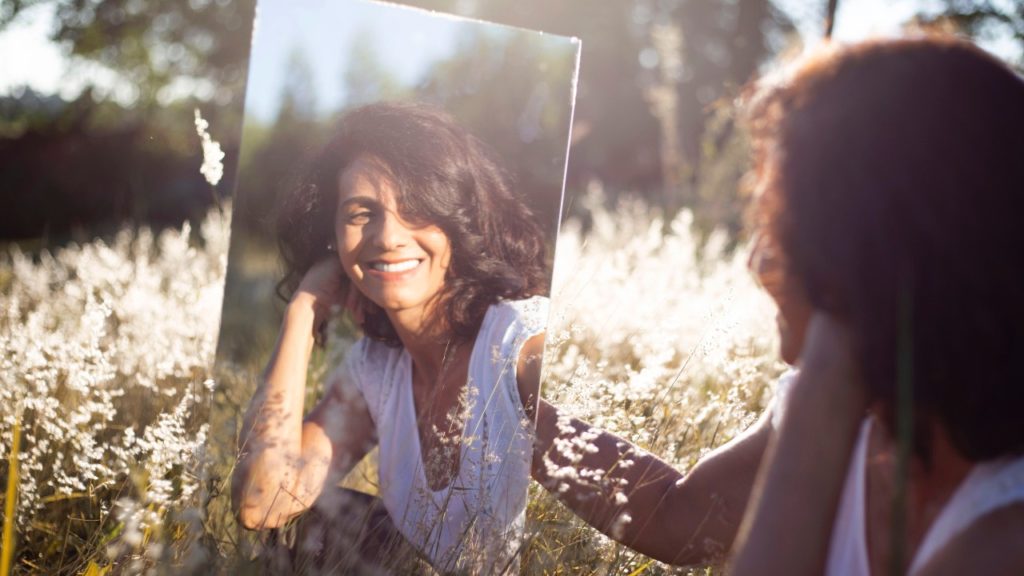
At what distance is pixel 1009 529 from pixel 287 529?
1350 millimetres

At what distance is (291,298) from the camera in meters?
2.07

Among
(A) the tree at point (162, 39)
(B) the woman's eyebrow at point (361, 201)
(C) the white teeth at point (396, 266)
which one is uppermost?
(A) the tree at point (162, 39)

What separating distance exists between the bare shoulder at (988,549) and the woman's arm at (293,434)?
1244 millimetres

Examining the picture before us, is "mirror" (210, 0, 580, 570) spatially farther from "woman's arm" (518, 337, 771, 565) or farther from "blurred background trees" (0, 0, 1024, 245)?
"blurred background trees" (0, 0, 1024, 245)

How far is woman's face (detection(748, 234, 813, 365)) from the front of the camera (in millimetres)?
1280

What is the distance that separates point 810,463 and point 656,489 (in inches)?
32.1

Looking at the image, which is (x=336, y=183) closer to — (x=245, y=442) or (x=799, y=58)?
(x=245, y=442)

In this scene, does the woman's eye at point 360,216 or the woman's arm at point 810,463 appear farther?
the woman's eye at point 360,216

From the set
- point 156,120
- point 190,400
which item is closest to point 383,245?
point 190,400

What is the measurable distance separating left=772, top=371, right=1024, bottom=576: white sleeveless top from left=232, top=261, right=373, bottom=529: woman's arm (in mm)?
1088

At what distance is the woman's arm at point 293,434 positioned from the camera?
1.91 m

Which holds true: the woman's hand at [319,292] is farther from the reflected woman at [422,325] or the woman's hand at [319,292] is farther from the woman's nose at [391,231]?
the woman's nose at [391,231]

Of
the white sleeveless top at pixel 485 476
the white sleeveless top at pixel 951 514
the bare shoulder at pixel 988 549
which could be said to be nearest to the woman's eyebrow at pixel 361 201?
the white sleeveless top at pixel 485 476

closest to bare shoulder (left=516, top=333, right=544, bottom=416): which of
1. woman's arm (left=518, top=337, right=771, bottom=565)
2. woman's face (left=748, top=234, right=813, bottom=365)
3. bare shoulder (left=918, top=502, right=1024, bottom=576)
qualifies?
woman's arm (left=518, top=337, right=771, bottom=565)
